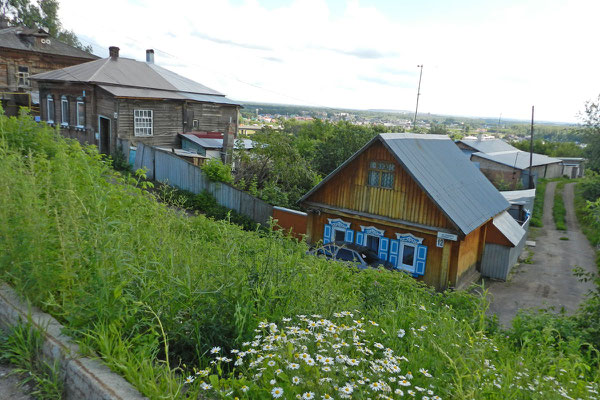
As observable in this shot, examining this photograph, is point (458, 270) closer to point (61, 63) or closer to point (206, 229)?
point (206, 229)

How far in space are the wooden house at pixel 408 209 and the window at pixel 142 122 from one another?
12.4 metres

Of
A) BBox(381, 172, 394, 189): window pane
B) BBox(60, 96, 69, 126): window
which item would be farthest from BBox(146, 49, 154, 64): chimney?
BBox(381, 172, 394, 189): window pane

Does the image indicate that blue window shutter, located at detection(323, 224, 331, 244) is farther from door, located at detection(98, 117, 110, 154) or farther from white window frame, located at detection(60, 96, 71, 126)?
white window frame, located at detection(60, 96, 71, 126)

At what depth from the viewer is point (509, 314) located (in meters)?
13.6

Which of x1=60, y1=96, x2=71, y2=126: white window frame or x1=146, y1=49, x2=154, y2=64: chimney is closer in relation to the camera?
x1=60, y1=96, x2=71, y2=126: white window frame

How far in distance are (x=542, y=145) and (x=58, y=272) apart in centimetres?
8292

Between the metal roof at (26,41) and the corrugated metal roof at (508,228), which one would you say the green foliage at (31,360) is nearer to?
the corrugated metal roof at (508,228)

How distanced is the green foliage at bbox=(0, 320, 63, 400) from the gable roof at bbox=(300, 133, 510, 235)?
12.4 meters

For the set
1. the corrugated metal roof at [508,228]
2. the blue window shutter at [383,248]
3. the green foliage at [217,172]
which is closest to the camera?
the blue window shutter at [383,248]

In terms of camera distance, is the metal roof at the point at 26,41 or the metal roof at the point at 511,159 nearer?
the metal roof at the point at 26,41

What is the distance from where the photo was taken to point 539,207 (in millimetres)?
35781

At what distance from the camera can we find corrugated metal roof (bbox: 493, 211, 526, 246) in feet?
58.1

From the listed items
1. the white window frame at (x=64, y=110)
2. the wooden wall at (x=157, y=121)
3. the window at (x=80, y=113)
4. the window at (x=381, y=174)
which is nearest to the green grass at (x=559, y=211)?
the window at (x=381, y=174)

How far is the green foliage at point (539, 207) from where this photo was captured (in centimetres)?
3087
